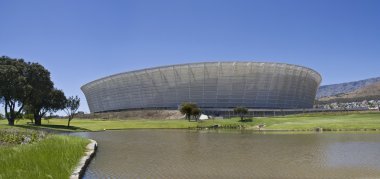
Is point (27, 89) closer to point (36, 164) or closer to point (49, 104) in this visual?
point (49, 104)

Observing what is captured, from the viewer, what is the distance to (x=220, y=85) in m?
130

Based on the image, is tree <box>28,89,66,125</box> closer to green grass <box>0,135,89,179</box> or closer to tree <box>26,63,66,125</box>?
tree <box>26,63,66,125</box>

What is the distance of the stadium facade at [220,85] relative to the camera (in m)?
130

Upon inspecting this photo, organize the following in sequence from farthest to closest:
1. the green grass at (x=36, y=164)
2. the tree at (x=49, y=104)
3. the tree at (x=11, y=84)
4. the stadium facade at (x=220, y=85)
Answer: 1. the stadium facade at (x=220, y=85)
2. the tree at (x=49, y=104)
3. the tree at (x=11, y=84)
4. the green grass at (x=36, y=164)

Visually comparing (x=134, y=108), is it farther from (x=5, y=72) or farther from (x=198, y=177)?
(x=198, y=177)

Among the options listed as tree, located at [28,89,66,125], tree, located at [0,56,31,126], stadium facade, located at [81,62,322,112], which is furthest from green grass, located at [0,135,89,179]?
stadium facade, located at [81,62,322,112]

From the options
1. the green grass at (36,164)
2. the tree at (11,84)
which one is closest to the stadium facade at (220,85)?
the tree at (11,84)

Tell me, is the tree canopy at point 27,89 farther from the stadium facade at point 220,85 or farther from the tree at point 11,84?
the stadium facade at point 220,85

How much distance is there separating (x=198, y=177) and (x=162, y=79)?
12137cm

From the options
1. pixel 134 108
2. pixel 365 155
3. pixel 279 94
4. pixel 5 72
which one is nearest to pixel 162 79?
pixel 134 108

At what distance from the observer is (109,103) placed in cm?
15462

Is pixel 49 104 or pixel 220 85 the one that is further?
pixel 220 85

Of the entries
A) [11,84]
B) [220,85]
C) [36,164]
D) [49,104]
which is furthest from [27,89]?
[220,85]

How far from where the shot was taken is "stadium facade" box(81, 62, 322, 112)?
13000cm
